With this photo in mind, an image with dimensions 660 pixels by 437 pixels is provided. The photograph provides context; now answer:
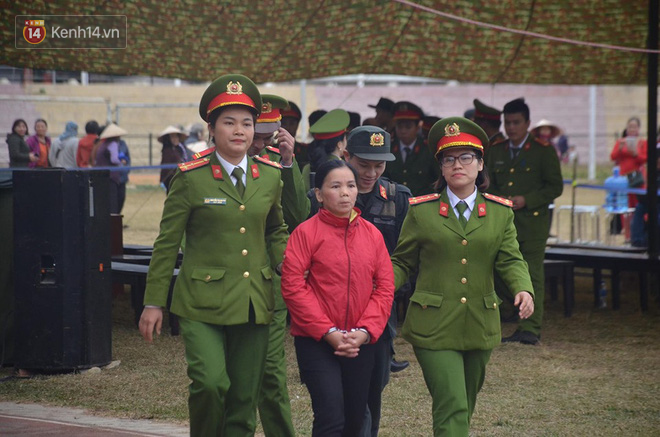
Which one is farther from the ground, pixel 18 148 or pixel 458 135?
pixel 18 148

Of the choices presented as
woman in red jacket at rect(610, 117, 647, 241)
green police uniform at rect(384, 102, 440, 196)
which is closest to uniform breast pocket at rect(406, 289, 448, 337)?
green police uniform at rect(384, 102, 440, 196)

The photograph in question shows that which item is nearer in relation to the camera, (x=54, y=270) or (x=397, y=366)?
(x=397, y=366)

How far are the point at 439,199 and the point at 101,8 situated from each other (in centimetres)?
626

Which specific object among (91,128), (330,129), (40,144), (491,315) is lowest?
(491,315)

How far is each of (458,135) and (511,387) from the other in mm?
3015

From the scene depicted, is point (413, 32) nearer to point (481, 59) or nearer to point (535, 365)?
point (481, 59)

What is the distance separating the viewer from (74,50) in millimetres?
10664

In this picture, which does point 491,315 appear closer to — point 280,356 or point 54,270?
point 280,356

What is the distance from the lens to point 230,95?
498 cm

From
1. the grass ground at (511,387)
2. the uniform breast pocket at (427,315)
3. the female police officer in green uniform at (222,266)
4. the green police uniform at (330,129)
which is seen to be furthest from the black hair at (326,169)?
the green police uniform at (330,129)

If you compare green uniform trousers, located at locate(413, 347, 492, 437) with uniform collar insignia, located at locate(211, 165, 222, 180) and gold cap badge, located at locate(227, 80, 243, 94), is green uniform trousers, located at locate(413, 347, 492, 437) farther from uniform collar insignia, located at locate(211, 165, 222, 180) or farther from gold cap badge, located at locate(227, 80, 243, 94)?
gold cap badge, located at locate(227, 80, 243, 94)

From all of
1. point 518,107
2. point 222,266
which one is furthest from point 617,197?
point 222,266

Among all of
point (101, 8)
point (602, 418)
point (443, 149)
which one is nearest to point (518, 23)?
point (101, 8)

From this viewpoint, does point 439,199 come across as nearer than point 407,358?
Yes
